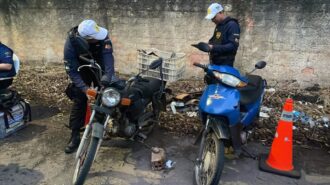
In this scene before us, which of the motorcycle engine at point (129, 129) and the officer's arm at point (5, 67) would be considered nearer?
the motorcycle engine at point (129, 129)

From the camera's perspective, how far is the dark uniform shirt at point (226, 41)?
4.81 meters

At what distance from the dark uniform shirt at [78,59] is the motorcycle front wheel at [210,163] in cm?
143

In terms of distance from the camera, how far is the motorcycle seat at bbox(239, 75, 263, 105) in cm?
386

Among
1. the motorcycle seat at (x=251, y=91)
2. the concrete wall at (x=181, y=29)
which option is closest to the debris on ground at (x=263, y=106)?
the concrete wall at (x=181, y=29)

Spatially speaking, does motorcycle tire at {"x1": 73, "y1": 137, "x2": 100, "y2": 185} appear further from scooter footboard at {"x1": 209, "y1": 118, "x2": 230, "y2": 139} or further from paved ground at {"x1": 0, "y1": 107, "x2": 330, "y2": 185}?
scooter footboard at {"x1": 209, "y1": 118, "x2": 230, "y2": 139}

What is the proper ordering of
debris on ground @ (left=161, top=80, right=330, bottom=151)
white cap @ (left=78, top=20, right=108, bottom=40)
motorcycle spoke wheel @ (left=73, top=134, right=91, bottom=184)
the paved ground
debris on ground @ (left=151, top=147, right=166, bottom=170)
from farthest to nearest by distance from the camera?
debris on ground @ (left=161, top=80, right=330, bottom=151)
debris on ground @ (left=151, top=147, right=166, bottom=170)
white cap @ (left=78, top=20, right=108, bottom=40)
the paved ground
motorcycle spoke wheel @ (left=73, top=134, right=91, bottom=184)

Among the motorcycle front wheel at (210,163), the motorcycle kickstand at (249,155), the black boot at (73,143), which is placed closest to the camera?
the motorcycle front wheel at (210,163)

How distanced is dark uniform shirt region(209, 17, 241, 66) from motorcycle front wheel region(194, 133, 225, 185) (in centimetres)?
156

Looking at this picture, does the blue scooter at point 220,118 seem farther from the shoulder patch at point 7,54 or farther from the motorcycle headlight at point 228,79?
the shoulder patch at point 7,54

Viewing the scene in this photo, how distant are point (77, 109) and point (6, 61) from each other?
1.23m

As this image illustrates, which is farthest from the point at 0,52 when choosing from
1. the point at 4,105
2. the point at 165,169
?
the point at 165,169

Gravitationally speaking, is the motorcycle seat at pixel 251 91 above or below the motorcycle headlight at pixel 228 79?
below

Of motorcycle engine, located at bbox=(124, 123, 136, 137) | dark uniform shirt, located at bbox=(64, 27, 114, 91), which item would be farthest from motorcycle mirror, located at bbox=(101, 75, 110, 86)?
motorcycle engine, located at bbox=(124, 123, 136, 137)

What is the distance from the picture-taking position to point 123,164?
4102mm
